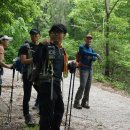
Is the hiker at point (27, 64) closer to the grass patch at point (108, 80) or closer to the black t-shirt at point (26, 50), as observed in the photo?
the black t-shirt at point (26, 50)

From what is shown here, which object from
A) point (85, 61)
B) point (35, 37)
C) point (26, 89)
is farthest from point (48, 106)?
point (85, 61)

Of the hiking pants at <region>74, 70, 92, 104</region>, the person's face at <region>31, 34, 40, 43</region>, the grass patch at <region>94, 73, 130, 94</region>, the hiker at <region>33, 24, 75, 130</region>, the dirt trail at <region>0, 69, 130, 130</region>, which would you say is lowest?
the grass patch at <region>94, 73, 130, 94</region>

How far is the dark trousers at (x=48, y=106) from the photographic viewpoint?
5289mm

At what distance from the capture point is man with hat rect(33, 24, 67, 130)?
17.4 ft

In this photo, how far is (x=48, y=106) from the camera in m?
5.27

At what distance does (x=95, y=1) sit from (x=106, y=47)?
4042 mm

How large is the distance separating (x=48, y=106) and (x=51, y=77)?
0.43 metres

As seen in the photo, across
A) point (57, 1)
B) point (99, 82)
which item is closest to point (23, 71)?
point (99, 82)

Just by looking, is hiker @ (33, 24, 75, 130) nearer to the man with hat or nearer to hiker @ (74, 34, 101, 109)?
the man with hat

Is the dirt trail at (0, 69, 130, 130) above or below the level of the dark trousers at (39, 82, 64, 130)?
below

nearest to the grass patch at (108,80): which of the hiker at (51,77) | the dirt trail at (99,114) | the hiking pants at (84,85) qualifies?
the dirt trail at (99,114)

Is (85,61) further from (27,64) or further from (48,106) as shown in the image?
(48,106)

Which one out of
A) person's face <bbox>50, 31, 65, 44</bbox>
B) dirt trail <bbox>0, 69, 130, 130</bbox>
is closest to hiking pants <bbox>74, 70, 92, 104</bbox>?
dirt trail <bbox>0, 69, 130, 130</bbox>

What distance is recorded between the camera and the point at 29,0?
12.2m
